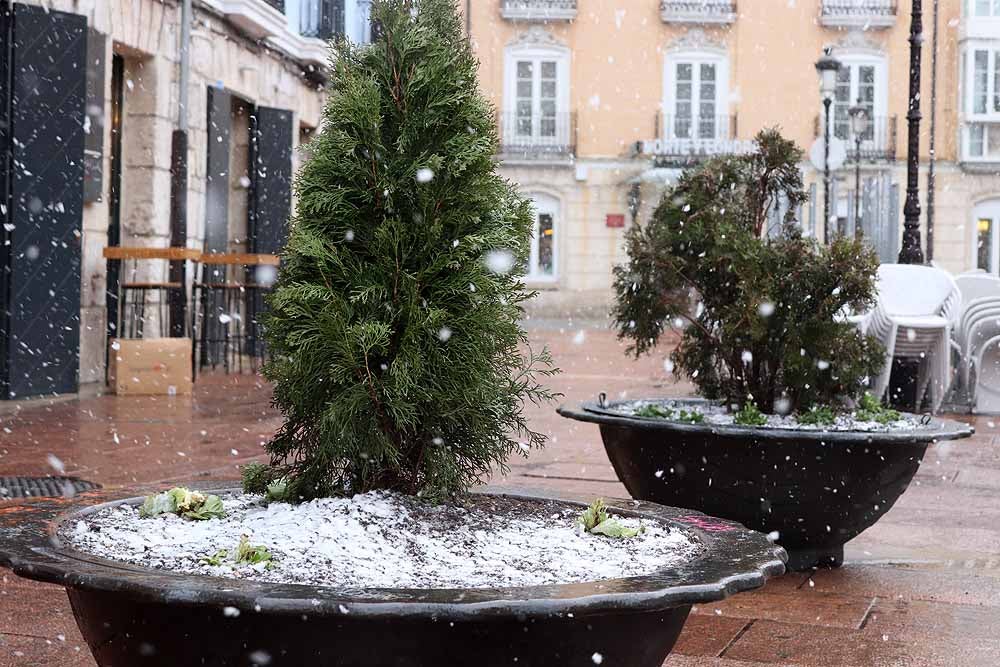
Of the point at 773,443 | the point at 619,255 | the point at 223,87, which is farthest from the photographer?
the point at 619,255

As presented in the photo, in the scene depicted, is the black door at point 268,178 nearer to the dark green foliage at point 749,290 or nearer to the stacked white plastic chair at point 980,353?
the stacked white plastic chair at point 980,353

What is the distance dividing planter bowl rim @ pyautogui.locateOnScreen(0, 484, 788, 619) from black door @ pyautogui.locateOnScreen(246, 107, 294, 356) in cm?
1306

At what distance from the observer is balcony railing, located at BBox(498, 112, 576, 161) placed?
1329 inches

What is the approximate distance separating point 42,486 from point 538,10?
2904cm

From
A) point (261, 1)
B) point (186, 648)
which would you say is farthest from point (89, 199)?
point (186, 648)

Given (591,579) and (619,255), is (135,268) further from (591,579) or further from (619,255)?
(619,255)

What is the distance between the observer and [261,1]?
1459 cm

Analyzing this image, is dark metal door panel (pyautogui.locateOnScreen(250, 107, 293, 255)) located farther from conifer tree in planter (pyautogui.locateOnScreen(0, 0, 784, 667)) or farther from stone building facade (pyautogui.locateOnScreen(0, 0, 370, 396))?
conifer tree in planter (pyautogui.locateOnScreen(0, 0, 784, 667))

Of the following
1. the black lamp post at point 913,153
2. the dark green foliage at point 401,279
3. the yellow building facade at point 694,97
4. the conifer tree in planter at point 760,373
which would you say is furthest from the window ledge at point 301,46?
the yellow building facade at point 694,97

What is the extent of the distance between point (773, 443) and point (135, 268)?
343 inches

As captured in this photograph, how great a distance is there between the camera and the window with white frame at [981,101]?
3331 centimetres

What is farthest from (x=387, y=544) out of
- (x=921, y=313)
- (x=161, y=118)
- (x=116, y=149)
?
(x=161, y=118)

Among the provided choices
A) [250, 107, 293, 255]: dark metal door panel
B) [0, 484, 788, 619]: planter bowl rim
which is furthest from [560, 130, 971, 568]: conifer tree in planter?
[250, 107, 293, 255]: dark metal door panel

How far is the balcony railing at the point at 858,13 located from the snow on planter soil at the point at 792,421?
30327 mm
